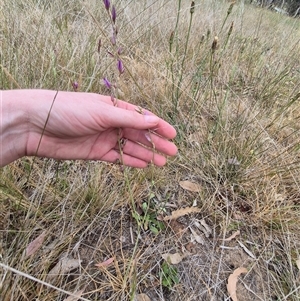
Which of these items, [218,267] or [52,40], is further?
[52,40]

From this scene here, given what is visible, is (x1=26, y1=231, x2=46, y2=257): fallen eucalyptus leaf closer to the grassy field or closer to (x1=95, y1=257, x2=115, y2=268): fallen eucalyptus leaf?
the grassy field

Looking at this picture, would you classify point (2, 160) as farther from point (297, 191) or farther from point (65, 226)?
point (297, 191)

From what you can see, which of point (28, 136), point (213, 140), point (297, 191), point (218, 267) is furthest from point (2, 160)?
point (297, 191)

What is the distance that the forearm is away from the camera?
35.9 inches

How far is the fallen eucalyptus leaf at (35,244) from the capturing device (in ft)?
2.97

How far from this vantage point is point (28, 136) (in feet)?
3.25

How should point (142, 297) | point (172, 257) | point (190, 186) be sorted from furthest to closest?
point (190, 186)
point (172, 257)
point (142, 297)

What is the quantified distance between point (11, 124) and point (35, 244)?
0.42m

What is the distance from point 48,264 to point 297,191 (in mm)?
1115

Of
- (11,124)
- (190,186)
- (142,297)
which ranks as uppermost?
(11,124)

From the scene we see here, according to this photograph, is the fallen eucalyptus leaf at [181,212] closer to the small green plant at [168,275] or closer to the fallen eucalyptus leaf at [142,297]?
the small green plant at [168,275]

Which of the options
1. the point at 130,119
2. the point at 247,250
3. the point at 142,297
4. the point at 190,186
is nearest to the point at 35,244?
the point at 142,297

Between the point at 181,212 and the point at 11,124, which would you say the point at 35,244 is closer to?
the point at 11,124

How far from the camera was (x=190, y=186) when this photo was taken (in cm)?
126
